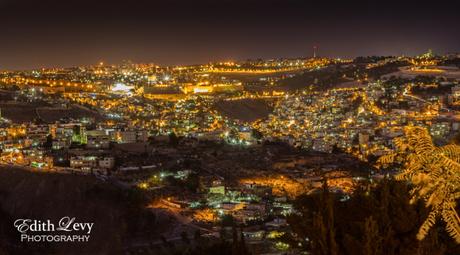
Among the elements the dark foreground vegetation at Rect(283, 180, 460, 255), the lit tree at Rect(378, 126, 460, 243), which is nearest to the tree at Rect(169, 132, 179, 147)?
the dark foreground vegetation at Rect(283, 180, 460, 255)

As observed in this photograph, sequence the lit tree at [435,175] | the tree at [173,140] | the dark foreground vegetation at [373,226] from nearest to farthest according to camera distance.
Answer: the lit tree at [435,175]
the dark foreground vegetation at [373,226]
the tree at [173,140]

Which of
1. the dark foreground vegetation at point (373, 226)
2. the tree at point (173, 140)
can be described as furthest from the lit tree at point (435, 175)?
the tree at point (173, 140)

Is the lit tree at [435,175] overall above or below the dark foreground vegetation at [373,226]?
above

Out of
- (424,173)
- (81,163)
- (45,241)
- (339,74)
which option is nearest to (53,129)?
(81,163)

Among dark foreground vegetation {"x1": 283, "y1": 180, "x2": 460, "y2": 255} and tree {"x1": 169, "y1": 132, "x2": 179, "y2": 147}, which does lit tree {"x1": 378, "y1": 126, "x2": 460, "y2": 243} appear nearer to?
dark foreground vegetation {"x1": 283, "y1": 180, "x2": 460, "y2": 255}

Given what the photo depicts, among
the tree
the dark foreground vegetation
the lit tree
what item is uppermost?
the lit tree

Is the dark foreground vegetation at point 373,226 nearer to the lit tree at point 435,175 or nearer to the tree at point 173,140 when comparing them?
the lit tree at point 435,175

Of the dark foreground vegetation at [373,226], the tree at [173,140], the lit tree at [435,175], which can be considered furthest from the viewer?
the tree at [173,140]

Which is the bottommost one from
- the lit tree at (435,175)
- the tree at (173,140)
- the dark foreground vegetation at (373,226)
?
the tree at (173,140)

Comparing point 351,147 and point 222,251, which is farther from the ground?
point 222,251

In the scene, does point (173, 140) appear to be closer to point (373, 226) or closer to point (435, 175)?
point (373, 226)

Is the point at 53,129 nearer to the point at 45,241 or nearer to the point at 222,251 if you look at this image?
the point at 45,241
